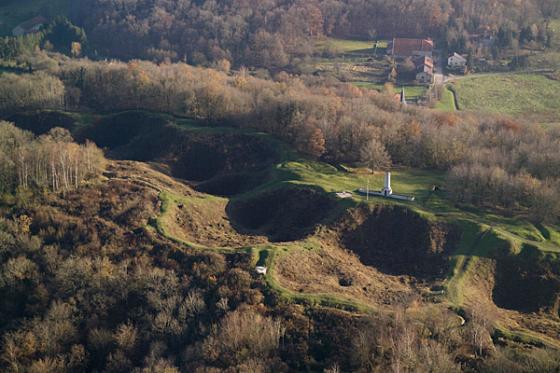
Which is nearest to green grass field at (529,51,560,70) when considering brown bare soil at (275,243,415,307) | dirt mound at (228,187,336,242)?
dirt mound at (228,187,336,242)

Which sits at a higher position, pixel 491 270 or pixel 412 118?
pixel 412 118

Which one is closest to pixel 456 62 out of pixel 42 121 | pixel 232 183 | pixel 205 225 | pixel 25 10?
pixel 232 183

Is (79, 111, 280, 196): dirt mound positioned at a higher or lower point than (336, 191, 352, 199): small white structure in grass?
lower

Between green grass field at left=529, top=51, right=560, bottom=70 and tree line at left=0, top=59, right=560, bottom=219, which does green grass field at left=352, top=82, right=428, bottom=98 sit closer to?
tree line at left=0, top=59, right=560, bottom=219

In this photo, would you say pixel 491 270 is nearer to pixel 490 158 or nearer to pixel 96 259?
pixel 490 158

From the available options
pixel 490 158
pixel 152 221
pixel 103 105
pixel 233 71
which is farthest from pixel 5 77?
pixel 490 158

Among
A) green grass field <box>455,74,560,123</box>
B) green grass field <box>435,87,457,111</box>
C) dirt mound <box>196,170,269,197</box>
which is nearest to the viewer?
dirt mound <box>196,170,269,197</box>

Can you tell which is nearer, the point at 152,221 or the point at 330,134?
the point at 152,221
